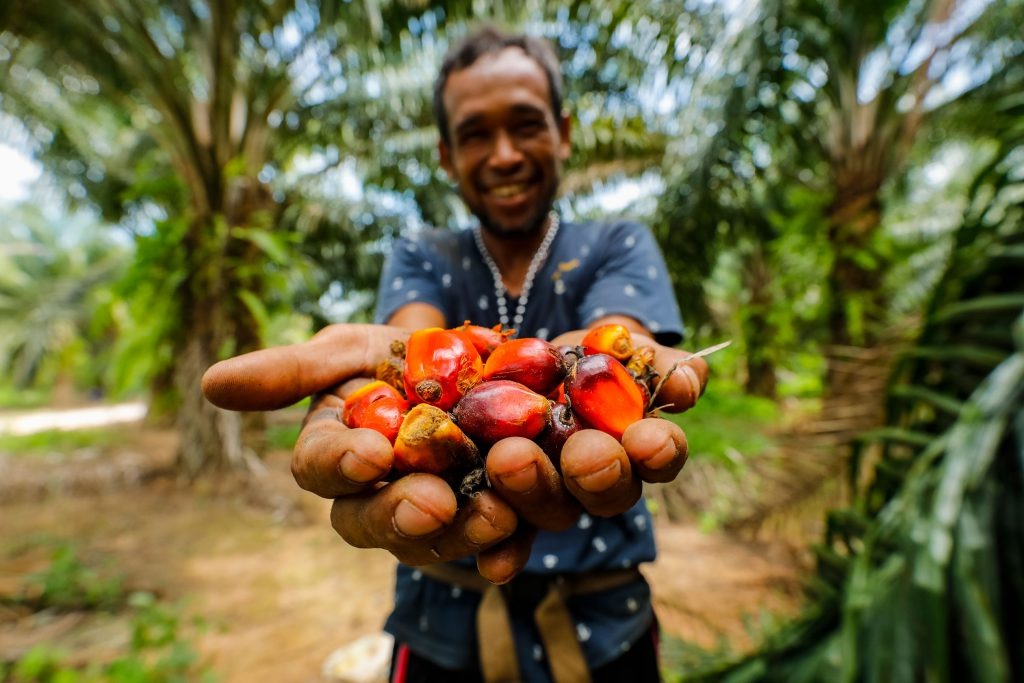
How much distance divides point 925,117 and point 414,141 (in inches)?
143

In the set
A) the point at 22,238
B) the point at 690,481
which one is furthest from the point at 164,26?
the point at 22,238

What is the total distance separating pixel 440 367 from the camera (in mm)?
842

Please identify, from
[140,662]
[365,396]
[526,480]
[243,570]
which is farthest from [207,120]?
[526,480]

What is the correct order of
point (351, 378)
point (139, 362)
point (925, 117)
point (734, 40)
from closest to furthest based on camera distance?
point (351, 378), point (734, 40), point (925, 117), point (139, 362)

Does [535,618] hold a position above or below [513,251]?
below

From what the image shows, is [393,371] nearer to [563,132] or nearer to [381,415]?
[381,415]

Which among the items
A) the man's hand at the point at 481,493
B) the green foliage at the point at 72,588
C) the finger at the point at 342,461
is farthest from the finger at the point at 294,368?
the green foliage at the point at 72,588

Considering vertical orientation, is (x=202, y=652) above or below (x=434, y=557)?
below

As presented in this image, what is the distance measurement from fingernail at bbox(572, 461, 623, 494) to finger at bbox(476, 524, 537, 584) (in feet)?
0.46

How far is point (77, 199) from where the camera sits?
7.39 metres

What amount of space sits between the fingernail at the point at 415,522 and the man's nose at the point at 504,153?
0.86 metres

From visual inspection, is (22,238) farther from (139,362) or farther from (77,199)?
(139,362)

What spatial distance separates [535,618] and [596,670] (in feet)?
0.61

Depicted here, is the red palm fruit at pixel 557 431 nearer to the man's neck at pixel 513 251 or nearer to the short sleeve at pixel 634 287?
the short sleeve at pixel 634 287
